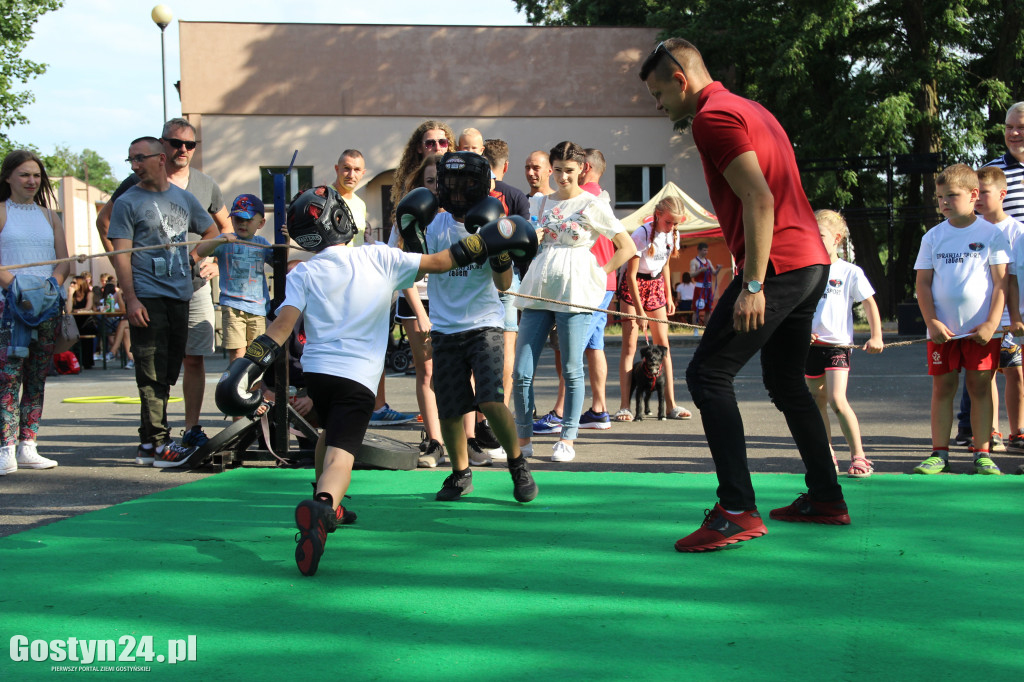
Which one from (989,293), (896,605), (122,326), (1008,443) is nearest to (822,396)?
(989,293)

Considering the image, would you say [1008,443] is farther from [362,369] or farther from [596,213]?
[362,369]

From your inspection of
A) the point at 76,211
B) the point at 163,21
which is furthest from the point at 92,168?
the point at 163,21

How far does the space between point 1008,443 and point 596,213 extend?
11.1ft

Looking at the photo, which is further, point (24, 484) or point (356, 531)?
point (24, 484)

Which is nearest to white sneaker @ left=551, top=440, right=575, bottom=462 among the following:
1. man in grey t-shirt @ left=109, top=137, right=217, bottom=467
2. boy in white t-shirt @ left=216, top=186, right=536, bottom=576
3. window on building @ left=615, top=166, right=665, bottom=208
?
man in grey t-shirt @ left=109, top=137, right=217, bottom=467

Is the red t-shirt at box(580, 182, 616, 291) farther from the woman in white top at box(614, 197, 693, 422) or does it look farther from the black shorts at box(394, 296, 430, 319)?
the black shorts at box(394, 296, 430, 319)

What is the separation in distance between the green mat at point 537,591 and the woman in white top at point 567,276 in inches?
63.0

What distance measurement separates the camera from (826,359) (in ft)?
18.9

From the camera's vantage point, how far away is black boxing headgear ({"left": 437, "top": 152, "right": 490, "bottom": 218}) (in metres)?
4.75

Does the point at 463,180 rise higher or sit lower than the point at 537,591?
higher

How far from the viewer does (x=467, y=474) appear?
16.6 feet

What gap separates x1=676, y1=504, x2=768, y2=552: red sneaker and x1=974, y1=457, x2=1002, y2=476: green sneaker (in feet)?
8.29

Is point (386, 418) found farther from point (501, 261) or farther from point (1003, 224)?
point (1003, 224)

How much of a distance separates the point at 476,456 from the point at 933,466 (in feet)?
9.29
